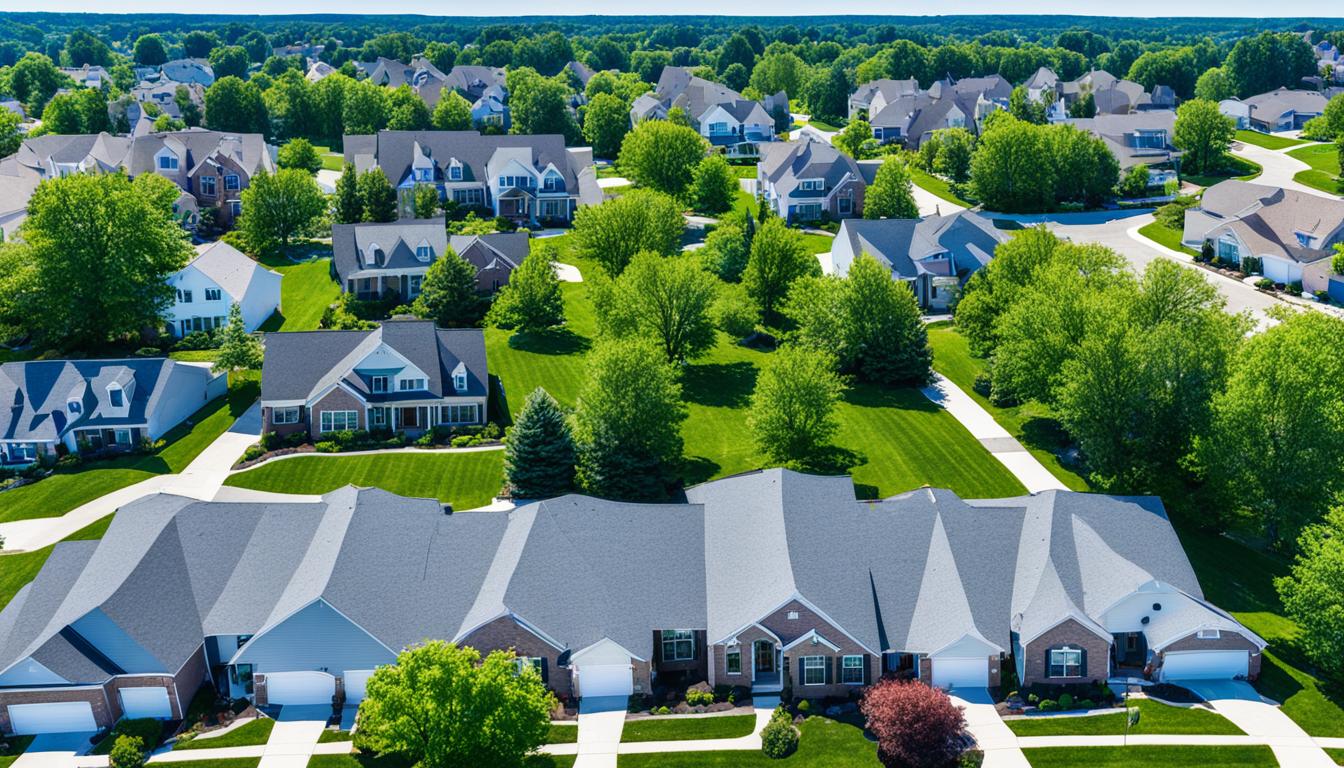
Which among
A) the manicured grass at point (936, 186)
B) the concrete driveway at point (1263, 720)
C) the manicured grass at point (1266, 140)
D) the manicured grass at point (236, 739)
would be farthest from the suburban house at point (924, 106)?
the manicured grass at point (236, 739)

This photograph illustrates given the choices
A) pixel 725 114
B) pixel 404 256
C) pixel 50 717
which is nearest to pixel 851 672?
pixel 50 717

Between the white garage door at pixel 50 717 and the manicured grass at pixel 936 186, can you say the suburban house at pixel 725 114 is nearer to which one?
the manicured grass at pixel 936 186

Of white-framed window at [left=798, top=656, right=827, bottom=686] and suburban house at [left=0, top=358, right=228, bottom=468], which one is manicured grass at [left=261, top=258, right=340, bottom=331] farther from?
white-framed window at [left=798, top=656, right=827, bottom=686]

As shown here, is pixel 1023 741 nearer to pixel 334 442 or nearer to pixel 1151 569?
pixel 1151 569

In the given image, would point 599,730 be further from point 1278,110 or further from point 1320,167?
point 1278,110

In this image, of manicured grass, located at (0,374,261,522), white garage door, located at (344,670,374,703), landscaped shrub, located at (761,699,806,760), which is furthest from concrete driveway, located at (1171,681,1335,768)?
manicured grass, located at (0,374,261,522)

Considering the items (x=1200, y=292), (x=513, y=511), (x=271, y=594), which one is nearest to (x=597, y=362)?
(x=513, y=511)
